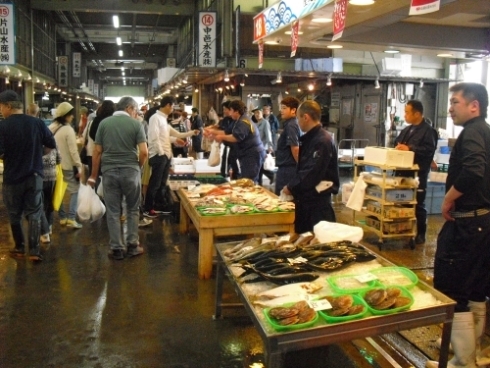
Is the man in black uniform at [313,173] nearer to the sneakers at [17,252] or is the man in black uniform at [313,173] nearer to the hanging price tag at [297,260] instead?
the hanging price tag at [297,260]

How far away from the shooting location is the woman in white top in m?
7.37

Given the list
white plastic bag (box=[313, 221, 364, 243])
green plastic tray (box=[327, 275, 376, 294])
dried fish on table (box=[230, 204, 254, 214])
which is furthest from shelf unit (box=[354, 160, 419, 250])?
green plastic tray (box=[327, 275, 376, 294])

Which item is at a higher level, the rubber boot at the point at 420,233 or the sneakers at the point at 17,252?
the rubber boot at the point at 420,233

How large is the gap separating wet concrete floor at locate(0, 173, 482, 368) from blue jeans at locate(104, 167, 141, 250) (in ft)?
1.43

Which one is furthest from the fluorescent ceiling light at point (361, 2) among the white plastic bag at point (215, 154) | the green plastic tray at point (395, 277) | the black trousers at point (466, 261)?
the white plastic bag at point (215, 154)

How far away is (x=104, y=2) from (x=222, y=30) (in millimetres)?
5966

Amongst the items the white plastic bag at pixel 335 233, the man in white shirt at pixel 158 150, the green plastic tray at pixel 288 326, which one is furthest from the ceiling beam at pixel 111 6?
the green plastic tray at pixel 288 326

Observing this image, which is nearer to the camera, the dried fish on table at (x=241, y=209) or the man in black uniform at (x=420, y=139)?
the dried fish on table at (x=241, y=209)

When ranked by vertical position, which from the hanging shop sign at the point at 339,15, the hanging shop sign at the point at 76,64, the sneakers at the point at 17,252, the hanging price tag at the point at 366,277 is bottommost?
the sneakers at the point at 17,252

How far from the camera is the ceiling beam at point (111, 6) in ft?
69.4

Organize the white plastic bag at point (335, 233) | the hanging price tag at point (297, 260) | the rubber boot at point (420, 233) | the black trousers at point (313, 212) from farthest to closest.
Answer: the rubber boot at point (420, 233) → the black trousers at point (313, 212) → the white plastic bag at point (335, 233) → the hanging price tag at point (297, 260)

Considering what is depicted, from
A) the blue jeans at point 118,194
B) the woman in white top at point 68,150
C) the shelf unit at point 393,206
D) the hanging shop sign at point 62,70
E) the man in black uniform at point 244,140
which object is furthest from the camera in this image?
the hanging shop sign at point 62,70

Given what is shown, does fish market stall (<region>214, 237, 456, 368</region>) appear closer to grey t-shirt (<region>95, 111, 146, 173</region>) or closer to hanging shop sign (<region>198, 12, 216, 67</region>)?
grey t-shirt (<region>95, 111, 146, 173</region>)

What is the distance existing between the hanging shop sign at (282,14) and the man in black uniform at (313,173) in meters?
1.69
